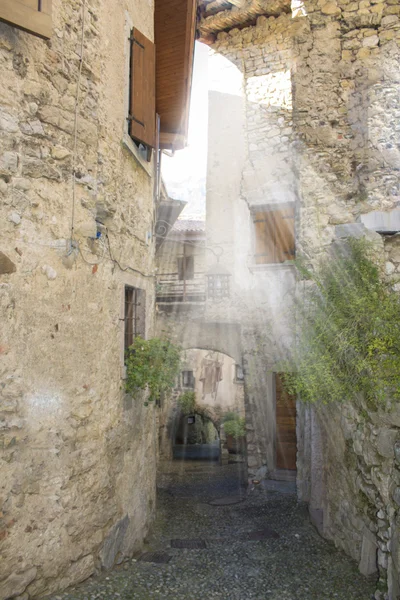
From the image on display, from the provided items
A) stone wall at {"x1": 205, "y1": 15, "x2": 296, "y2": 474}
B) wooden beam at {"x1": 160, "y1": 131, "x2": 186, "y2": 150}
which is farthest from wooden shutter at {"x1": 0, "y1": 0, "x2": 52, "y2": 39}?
stone wall at {"x1": 205, "y1": 15, "x2": 296, "y2": 474}

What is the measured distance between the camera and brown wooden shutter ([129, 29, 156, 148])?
17.9 feet


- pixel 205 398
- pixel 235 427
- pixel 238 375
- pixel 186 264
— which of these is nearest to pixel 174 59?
pixel 186 264

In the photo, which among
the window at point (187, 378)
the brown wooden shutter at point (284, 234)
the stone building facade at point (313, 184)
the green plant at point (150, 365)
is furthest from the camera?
the window at point (187, 378)

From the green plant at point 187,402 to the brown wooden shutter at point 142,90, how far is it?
13.3m

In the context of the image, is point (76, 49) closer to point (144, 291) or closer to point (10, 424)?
point (144, 291)

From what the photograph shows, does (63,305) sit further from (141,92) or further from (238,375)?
(238,375)

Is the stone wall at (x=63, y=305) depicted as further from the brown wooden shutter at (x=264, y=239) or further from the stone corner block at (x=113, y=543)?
the brown wooden shutter at (x=264, y=239)

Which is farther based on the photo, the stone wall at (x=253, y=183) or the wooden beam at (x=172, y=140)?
the stone wall at (x=253, y=183)

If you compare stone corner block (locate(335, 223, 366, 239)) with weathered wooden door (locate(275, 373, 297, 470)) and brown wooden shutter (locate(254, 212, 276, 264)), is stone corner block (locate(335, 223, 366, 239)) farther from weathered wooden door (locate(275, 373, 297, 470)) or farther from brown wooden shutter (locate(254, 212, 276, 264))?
weathered wooden door (locate(275, 373, 297, 470))

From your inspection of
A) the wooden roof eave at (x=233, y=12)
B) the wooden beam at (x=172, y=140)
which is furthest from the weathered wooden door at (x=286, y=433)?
the wooden roof eave at (x=233, y=12)

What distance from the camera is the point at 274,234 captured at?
9.80 metres

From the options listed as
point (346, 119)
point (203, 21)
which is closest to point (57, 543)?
point (346, 119)

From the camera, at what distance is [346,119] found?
7.61 m

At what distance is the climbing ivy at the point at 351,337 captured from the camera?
4.38 m
